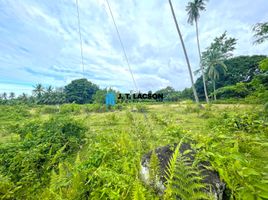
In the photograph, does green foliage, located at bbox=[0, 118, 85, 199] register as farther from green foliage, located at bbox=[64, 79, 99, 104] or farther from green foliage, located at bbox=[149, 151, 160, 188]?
green foliage, located at bbox=[64, 79, 99, 104]

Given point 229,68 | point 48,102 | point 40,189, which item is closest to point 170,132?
point 40,189

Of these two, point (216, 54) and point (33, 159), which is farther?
point (216, 54)

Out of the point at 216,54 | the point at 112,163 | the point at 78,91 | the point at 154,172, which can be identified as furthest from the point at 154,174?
the point at 78,91

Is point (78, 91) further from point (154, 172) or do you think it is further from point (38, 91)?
point (154, 172)

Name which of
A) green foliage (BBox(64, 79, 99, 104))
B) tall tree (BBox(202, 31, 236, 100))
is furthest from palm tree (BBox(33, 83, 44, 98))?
tall tree (BBox(202, 31, 236, 100))

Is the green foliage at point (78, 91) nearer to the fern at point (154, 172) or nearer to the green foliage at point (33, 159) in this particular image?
the green foliage at point (33, 159)

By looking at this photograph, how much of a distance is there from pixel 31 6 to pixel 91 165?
3762mm

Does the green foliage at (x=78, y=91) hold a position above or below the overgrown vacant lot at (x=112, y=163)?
above

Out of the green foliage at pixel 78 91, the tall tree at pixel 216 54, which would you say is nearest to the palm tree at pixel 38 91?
the green foliage at pixel 78 91

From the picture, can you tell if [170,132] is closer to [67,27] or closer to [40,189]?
[40,189]

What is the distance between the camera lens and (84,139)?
11.4ft

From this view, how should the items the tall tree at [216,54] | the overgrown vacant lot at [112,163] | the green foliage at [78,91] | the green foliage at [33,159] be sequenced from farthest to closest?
1. the green foliage at [78,91]
2. the tall tree at [216,54]
3. the green foliage at [33,159]
4. the overgrown vacant lot at [112,163]

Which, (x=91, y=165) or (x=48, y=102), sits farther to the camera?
(x=48, y=102)

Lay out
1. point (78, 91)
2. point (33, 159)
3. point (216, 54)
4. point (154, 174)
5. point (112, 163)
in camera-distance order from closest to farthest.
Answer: point (154, 174) < point (112, 163) < point (33, 159) < point (216, 54) < point (78, 91)
